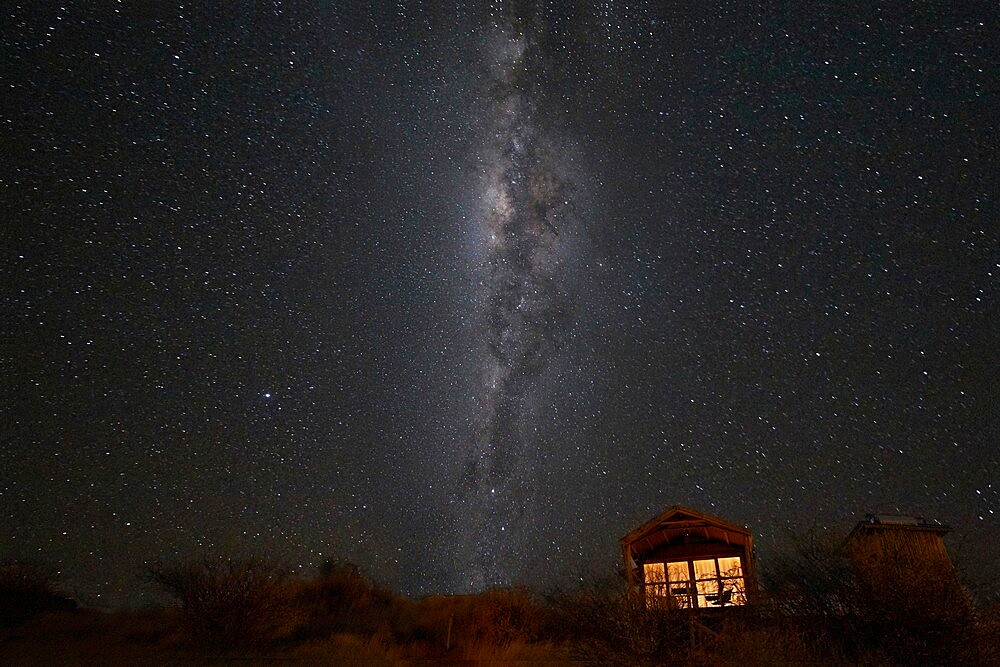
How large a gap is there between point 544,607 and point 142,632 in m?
9.99

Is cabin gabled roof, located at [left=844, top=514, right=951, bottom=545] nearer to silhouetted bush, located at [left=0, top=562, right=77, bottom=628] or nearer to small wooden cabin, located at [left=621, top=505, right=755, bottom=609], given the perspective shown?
small wooden cabin, located at [left=621, top=505, right=755, bottom=609]

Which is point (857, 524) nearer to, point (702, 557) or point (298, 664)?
point (702, 557)

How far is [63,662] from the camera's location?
9117 millimetres

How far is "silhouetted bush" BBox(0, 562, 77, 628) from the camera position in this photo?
15492 millimetres

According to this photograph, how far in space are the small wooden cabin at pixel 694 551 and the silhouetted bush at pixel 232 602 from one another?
8727mm

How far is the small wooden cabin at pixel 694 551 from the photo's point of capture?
16.4 m

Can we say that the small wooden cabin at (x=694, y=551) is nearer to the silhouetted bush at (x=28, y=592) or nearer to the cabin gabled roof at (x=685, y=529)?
the cabin gabled roof at (x=685, y=529)

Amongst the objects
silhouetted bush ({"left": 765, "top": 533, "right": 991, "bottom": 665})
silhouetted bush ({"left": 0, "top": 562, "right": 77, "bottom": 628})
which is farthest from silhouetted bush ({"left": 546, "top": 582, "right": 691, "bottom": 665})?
silhouetted bush ({"left": 0, "top": 562, "right": 77, "bottom": 628})

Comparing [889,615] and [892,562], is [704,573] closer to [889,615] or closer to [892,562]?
[892,562]

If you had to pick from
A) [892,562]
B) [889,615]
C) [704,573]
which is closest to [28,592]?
[704,573]

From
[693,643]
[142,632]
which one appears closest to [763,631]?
[693,643]

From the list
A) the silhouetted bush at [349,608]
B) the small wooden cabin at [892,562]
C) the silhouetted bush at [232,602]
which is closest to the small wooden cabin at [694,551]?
the small wooden cabin at [892,562]

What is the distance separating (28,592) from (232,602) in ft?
29.4

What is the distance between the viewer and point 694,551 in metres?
17.8
